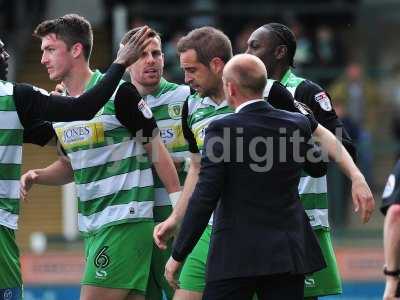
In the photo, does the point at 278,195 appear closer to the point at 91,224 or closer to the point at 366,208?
the point at 366,208

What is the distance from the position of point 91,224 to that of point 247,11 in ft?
39.2

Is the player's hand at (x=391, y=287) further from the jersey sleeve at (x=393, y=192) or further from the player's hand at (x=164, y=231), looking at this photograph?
the player's hand at (x=164, y=231)

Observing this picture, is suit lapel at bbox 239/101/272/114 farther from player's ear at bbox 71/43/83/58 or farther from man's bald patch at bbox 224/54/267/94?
player's ear at bbox 71/43/83/58

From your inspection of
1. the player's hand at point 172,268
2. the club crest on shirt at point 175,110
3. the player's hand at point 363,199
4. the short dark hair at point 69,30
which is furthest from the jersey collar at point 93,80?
the player's hand at point 363,199

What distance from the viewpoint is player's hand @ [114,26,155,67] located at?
22.5ft

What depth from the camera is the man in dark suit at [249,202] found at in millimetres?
6188

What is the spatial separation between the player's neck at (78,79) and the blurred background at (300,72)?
24.9 ft

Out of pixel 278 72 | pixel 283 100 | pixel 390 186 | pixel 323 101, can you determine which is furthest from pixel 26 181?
pixel 390 186

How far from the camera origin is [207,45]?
7.26 meters

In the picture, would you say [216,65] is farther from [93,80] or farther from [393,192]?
[393,192]

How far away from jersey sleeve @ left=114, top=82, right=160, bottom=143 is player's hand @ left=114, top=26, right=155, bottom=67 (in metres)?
0.44

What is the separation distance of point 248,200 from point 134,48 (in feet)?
4.10

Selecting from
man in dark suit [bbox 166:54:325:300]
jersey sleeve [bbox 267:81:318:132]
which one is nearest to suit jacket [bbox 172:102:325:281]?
man in dark suit [bbox 166:54:325:300]

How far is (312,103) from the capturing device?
24.7 feet
